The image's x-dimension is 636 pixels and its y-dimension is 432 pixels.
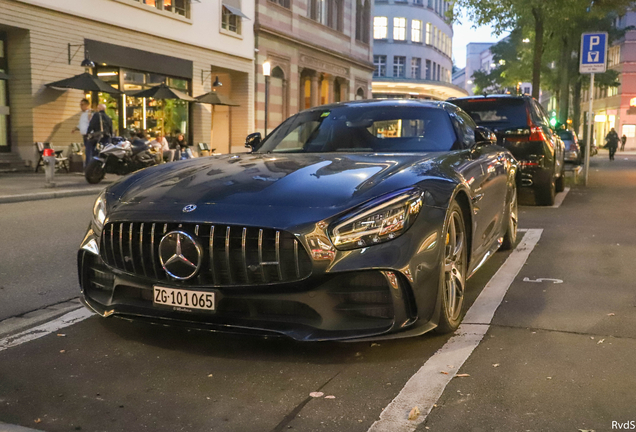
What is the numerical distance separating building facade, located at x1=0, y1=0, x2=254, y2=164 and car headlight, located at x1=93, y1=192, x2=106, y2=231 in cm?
1487

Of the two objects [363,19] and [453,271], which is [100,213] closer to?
[453,271]

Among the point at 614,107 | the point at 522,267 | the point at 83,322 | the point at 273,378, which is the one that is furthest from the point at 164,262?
the point at 614,107

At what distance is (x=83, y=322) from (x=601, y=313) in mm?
3206

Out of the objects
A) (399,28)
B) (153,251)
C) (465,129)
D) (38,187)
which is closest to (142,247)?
(153,251)

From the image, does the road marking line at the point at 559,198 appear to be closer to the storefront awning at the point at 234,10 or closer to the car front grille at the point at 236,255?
the car front grille at the point at 236,255

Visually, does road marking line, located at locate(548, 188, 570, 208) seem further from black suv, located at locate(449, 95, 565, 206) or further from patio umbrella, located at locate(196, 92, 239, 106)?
patio umbrella, located at locate(196, 92, 239, 106)

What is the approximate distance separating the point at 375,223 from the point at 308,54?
33.5 metres

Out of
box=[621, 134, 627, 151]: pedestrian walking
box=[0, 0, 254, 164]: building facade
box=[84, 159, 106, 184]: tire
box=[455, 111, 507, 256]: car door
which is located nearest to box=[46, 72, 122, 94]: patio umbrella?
box=[0, 0, 254, 164]: building facade

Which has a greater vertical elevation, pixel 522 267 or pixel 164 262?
pixel 164 262

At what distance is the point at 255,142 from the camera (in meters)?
6.03

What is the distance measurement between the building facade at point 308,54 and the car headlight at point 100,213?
22.3 m

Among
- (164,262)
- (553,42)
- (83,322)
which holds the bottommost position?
(83,322)

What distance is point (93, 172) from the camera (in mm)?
15508

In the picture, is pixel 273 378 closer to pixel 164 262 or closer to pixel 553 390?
pixel 164 262
